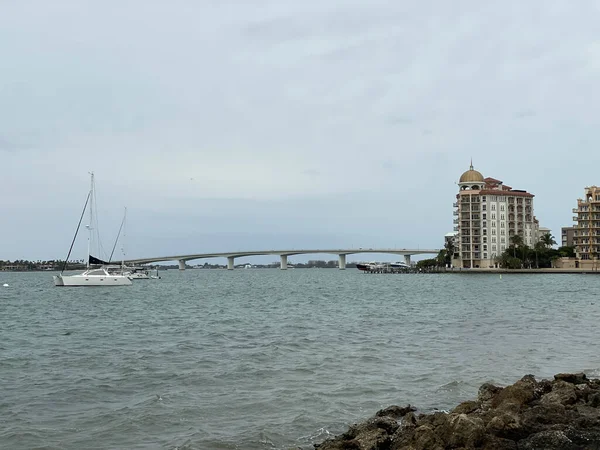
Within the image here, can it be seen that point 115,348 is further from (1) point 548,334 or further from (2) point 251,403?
(1) point 548,334

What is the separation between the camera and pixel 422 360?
2389cm

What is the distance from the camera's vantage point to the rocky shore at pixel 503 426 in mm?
10844

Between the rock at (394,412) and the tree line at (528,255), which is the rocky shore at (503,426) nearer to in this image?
the rock at (394,412)

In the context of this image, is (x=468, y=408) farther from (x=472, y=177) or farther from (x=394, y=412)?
(x=472, y=177)

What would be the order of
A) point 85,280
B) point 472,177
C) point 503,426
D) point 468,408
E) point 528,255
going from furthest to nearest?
point 472,177 < point 528,255 < point 85,280 < point 468,408 < point 503,426

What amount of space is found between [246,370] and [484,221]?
478ft

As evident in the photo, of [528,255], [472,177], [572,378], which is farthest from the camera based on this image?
[472,177]

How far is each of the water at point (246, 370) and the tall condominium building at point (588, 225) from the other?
11598cm

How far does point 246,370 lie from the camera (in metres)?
21.9

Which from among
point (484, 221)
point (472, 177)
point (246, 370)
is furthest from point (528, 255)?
point (246, 370)

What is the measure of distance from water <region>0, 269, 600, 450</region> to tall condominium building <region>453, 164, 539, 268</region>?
12117 centimetres

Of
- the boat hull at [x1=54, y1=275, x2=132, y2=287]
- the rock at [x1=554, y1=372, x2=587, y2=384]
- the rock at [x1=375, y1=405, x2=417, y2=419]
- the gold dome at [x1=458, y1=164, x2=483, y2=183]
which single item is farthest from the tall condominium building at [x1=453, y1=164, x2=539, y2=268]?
the rock at [x1=375, y1=405, x2=417, y2=419]

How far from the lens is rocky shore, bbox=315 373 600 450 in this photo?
10.8 meters

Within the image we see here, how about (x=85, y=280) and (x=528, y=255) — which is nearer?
(x=85, y=280)
